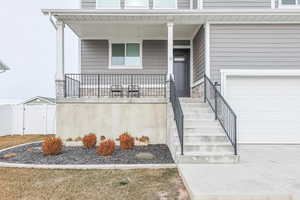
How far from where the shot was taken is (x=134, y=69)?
10500 millimetres

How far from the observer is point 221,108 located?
745 cm

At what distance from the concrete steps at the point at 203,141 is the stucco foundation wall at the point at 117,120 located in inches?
48.7

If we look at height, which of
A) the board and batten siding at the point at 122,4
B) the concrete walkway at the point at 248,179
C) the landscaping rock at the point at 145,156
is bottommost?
the concrete walkway at the point at 248,179

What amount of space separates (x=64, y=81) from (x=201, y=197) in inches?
242

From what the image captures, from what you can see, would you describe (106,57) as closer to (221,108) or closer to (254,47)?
(221,108)

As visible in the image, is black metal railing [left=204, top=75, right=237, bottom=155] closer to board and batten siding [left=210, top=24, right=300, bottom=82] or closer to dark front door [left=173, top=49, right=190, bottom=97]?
board and batten siding [left=210, top=24, right=300, bottom=82]

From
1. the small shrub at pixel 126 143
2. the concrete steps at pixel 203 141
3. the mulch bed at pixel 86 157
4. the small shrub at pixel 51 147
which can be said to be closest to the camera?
the concrete steps at pixel 203 141

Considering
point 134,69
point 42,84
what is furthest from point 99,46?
point 42,84

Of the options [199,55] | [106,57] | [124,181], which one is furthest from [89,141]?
[199,55]

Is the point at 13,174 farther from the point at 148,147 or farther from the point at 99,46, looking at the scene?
the point at 99,46

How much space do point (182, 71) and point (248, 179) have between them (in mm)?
7032

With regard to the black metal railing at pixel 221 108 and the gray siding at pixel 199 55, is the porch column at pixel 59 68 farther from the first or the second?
the gray siding at pixel 199 55

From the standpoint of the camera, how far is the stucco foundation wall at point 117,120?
806 cm

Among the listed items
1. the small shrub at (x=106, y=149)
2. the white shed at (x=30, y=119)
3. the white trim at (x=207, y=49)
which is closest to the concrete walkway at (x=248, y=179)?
the small shrub at (x=106, y=149)
